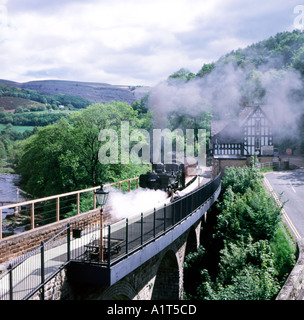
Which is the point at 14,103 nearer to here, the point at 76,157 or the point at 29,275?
the point at 76,157

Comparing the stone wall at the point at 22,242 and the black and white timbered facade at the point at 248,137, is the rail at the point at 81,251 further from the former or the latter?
the black and white timbered facade at the point at 248,137

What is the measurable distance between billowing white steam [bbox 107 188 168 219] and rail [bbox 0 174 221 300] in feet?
7.84

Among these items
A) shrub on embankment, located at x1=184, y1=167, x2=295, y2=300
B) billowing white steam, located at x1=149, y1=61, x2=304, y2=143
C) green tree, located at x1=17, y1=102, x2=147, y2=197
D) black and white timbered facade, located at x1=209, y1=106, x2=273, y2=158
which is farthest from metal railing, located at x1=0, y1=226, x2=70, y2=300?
billowing white steam, located at x1=149, y1=61, x2=304, y2=143

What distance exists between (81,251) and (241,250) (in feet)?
37.8

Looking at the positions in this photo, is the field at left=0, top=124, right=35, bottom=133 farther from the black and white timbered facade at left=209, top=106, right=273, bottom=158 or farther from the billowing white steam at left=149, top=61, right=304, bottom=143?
the black and white timbered facade at left=209, top=106, right=273, bottom=158

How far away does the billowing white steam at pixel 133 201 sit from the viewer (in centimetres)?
1384

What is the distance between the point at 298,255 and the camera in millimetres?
16812

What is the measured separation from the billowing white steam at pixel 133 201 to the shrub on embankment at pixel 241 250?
408 centimetres

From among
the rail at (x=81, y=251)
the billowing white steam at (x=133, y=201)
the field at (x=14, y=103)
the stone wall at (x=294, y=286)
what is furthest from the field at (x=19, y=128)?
the rail at (x=81, y=251)

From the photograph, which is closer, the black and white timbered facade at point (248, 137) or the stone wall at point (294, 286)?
the stone wall at point (294, 286)

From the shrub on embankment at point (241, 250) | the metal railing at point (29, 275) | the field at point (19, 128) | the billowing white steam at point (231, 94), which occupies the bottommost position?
the shrub on embankment at point (241, 250)

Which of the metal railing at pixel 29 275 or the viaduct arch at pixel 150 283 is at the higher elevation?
the metal railing at pixel 29 275
